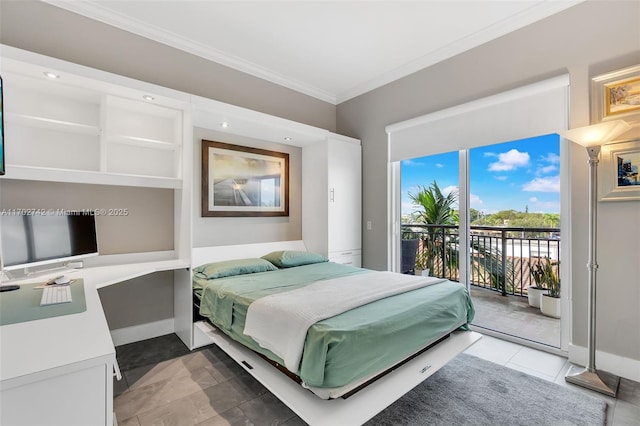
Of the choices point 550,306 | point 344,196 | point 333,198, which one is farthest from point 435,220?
point 550,306

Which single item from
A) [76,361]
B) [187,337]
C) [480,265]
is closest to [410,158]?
[480,265]

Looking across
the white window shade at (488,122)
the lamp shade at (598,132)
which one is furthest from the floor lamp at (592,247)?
the white window shade at (488,122)

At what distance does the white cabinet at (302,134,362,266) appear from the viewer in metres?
Result: 3.79

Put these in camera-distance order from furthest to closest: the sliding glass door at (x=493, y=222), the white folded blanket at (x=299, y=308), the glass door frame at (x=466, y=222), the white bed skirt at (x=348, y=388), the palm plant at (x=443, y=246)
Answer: the palm plant at (x=443, y=246), the sliding glass door at (x=493, y=222), the glass door frame at (x=466, y=222), the white folded blanket at (x=299, y=308), the white bed skirt at (x=348, y=388)

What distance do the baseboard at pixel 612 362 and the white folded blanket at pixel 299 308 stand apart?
1.34 metres

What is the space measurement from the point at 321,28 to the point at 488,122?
6.20ft

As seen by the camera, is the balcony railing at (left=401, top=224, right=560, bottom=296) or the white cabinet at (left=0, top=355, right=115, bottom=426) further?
the balcony railing at (left=401, top=224, right=560, bottom=296)

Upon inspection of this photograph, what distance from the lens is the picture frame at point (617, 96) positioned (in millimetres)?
2203

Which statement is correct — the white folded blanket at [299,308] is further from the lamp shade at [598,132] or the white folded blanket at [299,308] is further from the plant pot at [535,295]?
the plant pot at [535,295]

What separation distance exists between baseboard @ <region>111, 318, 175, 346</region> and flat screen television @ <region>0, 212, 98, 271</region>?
0.86 m

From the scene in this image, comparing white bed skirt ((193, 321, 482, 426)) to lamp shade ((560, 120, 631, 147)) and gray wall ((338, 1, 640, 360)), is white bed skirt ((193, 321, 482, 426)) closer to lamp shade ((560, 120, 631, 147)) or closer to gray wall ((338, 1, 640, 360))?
gray wall ((338, 1, 640, 360))

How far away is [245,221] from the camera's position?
12.1 feet

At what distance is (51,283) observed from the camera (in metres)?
1.91

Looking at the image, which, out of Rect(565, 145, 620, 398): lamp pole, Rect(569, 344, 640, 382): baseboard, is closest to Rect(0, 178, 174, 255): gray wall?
Rect(565, 145, 620, 398): lamp pole
